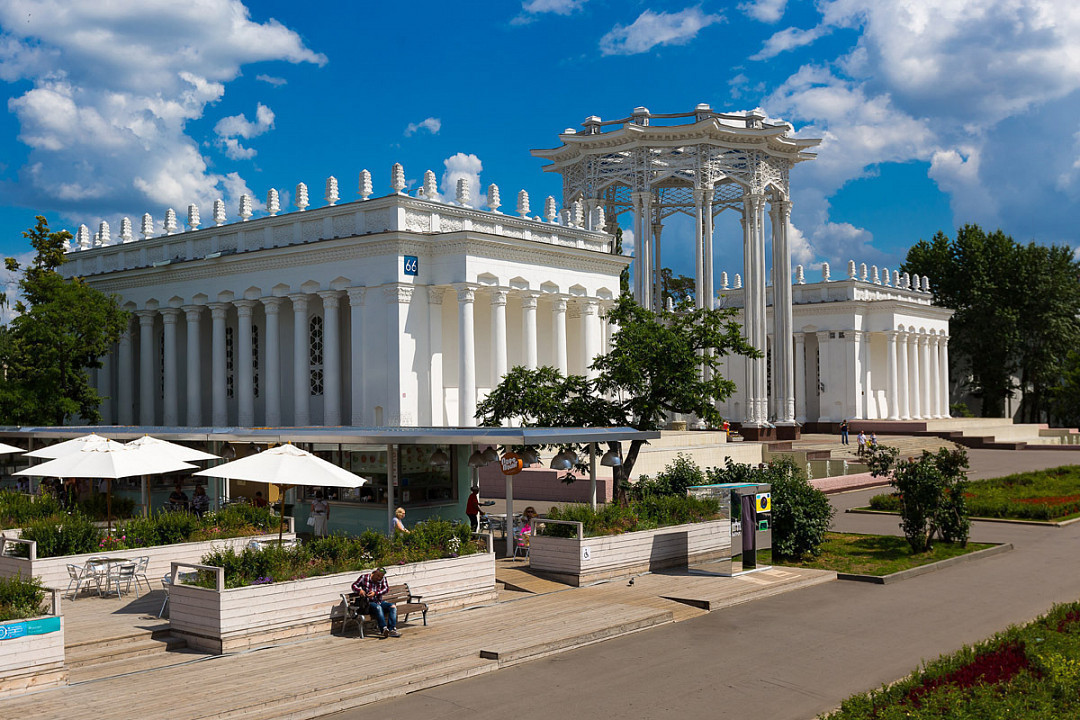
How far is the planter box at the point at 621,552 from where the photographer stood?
20969mm

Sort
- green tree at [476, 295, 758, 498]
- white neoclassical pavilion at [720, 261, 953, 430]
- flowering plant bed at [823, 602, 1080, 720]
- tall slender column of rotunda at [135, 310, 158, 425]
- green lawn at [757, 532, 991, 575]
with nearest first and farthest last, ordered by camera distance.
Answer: flowering plant bed at [823, 602, 1080, 720] < green lawn at [757, 532, 991, 575] < green tree at [476, 295, 758, 498] < tall slender column of rotunda at [135, 310, 158, 425] < white neoclassical pavilion at [720, 261, 953, 430]

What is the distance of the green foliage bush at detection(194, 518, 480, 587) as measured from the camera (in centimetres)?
1600

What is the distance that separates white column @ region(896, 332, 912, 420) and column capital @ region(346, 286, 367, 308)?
46.9m

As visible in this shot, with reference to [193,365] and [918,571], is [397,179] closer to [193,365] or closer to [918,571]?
[193,365]

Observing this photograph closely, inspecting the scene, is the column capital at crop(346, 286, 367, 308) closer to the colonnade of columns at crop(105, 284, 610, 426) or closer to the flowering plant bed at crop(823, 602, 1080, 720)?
the colonnade of columns at crop(105, 284, 610, 426)

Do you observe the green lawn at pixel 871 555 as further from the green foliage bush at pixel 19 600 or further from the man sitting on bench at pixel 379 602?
the green foliage bush at pixel 19 600

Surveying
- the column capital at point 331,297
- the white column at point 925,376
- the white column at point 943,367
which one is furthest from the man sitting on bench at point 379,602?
the white column at point 943,367

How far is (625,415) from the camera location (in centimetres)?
2966

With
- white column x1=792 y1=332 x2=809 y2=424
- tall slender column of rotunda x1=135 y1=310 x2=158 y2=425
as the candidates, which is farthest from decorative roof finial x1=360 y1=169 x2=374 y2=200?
white column x1=792 y1=332 x2=809 y2=424

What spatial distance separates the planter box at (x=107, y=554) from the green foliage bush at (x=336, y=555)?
1.00 m

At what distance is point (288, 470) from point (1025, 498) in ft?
93.1

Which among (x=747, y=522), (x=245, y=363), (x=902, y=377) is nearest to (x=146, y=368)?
(x=245, y=363)

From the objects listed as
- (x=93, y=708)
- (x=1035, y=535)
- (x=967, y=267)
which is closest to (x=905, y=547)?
(x=1035, y=535)

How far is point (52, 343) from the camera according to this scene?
4419 centimetres
